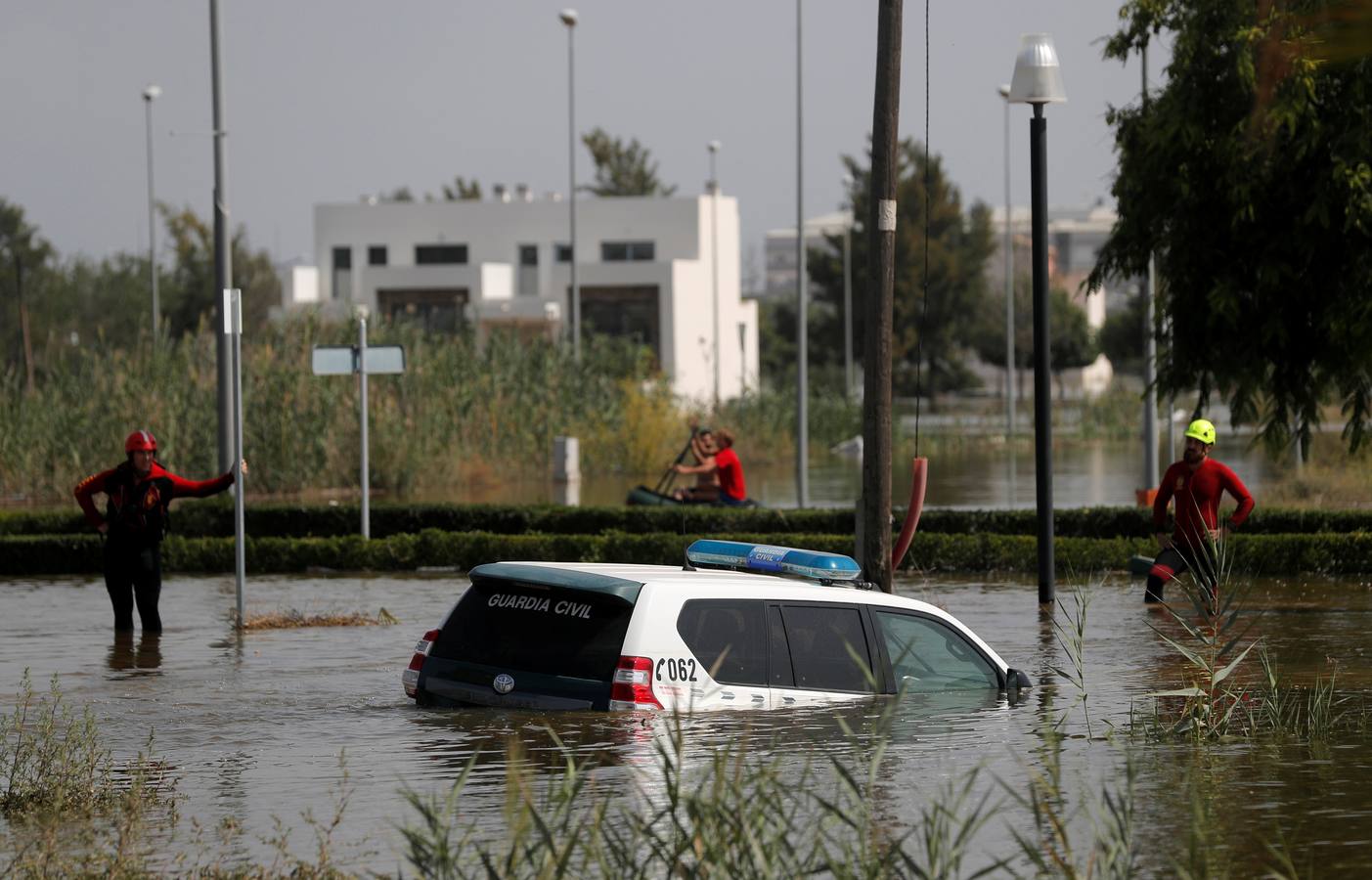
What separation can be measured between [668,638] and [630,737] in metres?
0.49

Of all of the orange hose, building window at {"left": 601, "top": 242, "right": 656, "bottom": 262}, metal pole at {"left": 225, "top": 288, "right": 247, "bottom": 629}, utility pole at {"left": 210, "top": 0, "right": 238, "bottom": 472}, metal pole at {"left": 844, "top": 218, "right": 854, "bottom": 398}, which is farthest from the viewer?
building window at {"left": 601, "top": 242, "right": 656, "bottom": 262}

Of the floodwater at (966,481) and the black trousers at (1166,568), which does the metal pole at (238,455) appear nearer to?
the black trousers at (1166,568)

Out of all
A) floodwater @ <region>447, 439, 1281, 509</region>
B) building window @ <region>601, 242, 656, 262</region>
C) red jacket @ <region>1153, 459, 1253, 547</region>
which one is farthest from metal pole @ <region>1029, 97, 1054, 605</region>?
building window @ <region>601, 242, 656, 262</region>

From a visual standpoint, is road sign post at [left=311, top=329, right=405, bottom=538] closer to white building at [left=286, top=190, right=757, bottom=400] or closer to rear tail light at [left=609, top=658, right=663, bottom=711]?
rear tail light at [left=609, top=658, right=663, bottom=711]

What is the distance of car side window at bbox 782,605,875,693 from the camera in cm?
955

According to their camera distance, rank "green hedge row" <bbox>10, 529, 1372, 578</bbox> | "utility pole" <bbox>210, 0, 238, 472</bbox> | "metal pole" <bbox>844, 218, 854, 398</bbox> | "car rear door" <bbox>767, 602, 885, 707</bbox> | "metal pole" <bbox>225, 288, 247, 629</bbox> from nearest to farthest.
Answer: "car rear door" <bbox>767, 602, 885, 707</bbox> → "metal pole" <bbox>225, 288, 247, 629</bbox> → "green hedge row" <bbox>10, 529, 1372, 578</bbox> → "utility pole" <bbox>210, 0, 238, 472</bbox> → "metal pole" <bbox>844, 218, 854, 398</bbox>

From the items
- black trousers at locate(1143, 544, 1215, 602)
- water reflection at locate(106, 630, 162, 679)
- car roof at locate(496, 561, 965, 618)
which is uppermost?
car roof at locate(496, 561, 965, 618)

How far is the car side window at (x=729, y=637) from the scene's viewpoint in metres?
9.09

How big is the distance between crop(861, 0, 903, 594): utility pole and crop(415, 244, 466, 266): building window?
2297 inches

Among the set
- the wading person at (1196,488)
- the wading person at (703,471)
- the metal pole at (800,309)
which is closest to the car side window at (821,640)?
the wading person at (1196,488)

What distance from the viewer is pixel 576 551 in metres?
21.1

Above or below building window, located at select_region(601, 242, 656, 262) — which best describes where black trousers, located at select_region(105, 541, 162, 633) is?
below

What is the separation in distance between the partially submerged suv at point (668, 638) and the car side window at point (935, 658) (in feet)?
0.04

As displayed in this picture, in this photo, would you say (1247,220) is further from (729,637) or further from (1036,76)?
(729,637)
